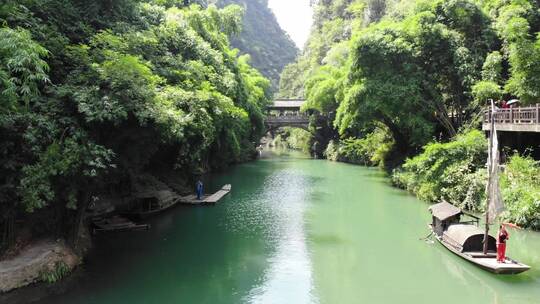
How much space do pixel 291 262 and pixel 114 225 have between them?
25.3 ft

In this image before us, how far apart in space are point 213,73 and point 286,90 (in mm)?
75400

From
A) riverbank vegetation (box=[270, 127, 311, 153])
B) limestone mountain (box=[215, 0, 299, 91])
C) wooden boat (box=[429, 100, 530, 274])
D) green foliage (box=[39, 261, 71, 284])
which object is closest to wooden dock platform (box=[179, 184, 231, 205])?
green foliage (box=[39, 261, 71, 284])

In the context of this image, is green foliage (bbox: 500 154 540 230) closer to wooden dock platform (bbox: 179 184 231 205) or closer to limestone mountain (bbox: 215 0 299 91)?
wooden dock platform (bbox: 179 184 231 205)

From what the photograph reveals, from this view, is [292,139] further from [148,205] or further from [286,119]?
[148,205]

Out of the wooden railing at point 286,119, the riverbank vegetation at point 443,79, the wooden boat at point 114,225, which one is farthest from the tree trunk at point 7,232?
the wooden railing at point 286,119

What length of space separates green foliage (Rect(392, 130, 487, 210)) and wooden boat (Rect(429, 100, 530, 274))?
5418 millimetres

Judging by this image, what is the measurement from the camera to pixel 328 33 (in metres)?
85.9

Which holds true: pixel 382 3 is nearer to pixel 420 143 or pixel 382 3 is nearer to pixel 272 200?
pixel 420 143

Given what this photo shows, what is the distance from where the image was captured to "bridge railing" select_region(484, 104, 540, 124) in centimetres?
2062

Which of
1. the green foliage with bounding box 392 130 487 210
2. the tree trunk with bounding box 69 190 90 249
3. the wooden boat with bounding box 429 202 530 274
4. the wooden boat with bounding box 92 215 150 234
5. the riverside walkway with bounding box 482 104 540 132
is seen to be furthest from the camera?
the green foliage with bounding box 392 130 487 210

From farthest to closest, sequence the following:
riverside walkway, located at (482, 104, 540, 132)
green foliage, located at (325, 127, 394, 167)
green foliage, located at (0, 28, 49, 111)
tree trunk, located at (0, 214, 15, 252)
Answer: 1. green foliage, located at (325, 127, 394, 167)
2. riverside walkway, located at (482, 104, 540, 132)
3. tree trunk, located at (0, 214, 15, 252)
4. green foliage, located at (0, 28, 49, 111)

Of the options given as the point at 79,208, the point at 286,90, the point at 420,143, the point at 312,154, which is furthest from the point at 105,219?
the point at 286,90

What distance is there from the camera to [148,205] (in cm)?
2316

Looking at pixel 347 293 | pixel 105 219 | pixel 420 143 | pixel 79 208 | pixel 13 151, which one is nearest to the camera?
pixel 13 151
